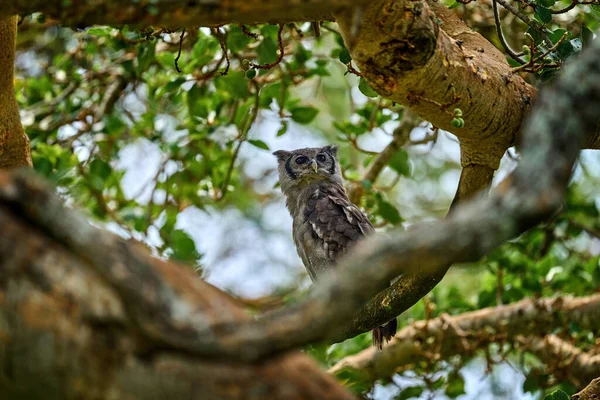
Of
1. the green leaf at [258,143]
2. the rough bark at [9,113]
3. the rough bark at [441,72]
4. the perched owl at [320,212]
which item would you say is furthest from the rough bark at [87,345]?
the green leaf at [258,143]

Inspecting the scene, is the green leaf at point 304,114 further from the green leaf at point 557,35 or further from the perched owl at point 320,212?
the green leaf at point 557,35

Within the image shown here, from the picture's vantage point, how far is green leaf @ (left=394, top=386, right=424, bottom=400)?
5.11m

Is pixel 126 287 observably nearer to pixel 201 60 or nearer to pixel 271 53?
pixel 271 53

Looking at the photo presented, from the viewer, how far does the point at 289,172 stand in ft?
22.5

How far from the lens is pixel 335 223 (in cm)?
588

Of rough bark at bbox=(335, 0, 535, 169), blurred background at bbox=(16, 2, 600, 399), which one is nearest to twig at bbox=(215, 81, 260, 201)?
blurred background at bbox=(16, 2, 600, 399)

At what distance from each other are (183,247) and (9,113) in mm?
1685

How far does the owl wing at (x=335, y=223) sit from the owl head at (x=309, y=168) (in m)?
0.41

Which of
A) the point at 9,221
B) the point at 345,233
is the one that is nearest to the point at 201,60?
the point at 345,233

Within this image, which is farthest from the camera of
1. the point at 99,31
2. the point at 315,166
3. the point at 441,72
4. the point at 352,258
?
the point at 315,166

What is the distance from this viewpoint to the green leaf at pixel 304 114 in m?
5.65

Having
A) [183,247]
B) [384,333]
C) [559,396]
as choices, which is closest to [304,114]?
[183,247]

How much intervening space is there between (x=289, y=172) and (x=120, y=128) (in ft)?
5.47

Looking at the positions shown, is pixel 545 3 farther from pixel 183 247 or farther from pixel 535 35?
pixel 183 247
